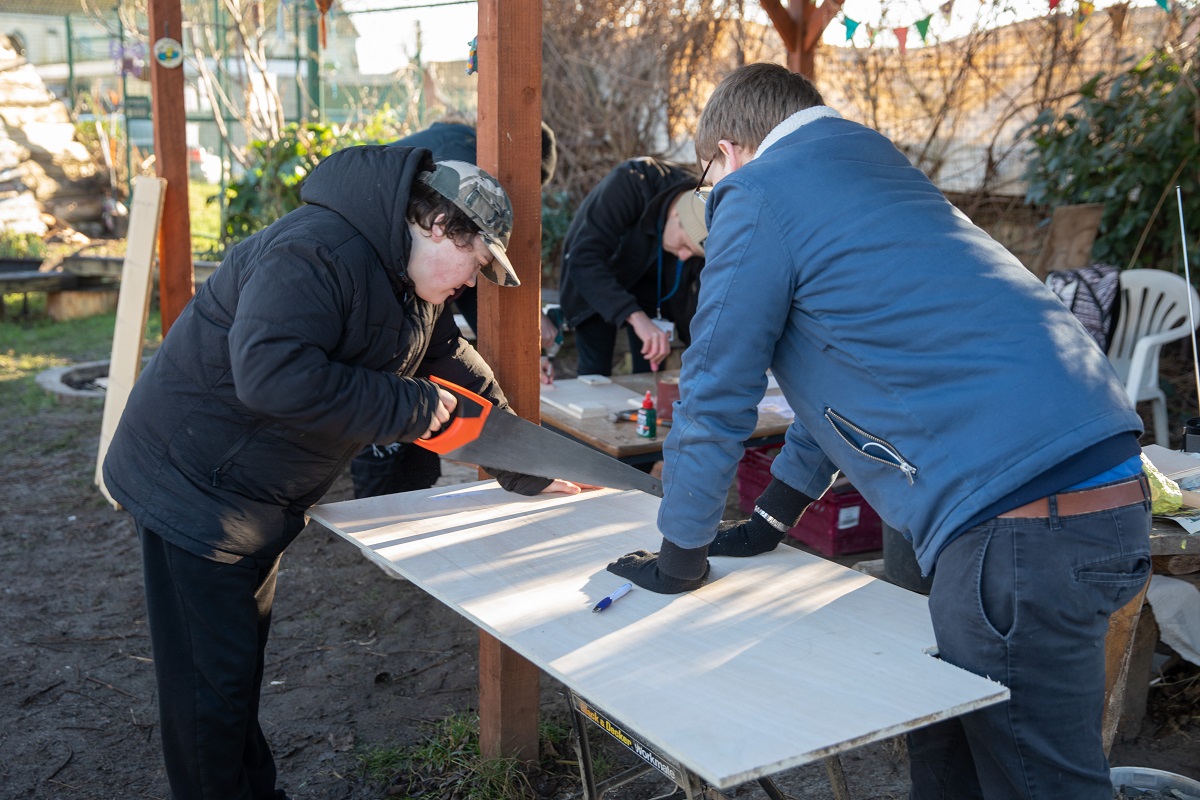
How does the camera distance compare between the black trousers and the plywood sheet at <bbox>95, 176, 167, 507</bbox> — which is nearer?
the black trousers

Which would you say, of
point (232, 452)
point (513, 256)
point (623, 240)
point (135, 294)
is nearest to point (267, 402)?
point (232, 452)

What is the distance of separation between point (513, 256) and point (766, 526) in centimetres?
103

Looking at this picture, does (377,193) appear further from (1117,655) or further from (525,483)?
(1117,655)

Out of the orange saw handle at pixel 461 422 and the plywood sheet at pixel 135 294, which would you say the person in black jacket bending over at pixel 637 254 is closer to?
the orange saw handle at pixel 461 422

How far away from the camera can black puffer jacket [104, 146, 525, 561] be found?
7.00ft

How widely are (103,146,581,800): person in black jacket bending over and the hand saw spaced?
0.37ft

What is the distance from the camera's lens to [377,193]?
224cm

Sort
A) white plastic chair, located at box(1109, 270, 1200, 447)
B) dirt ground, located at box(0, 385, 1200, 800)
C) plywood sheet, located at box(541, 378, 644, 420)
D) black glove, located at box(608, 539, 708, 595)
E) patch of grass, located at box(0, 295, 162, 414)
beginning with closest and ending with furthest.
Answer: black glove, located at box(608, 539, 708, 595) < dirt ground, located at box(0, 385, 1200, 800) < plywood sheet, located at box(541, 378, 644, 420) < white plastic chair, located at box(1109, 270, 1200, 447) < patch of grass, located at box(0, 295, 162, 414)

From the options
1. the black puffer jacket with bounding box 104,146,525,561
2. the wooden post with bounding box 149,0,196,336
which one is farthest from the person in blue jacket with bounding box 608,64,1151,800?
the wooden post with bounding box 149,0,196,336

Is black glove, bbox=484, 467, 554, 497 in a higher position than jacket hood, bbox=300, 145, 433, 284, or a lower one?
lower

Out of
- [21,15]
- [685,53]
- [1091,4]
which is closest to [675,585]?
[1091,4]

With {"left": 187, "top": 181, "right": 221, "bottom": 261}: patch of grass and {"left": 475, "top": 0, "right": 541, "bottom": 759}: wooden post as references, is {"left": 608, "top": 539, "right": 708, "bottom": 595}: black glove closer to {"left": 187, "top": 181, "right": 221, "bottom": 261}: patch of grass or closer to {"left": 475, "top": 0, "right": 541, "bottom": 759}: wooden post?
{"left": 475, "top": 0, "right": 541, "bottom": 759}: wooden post

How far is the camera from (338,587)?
15.0 ft

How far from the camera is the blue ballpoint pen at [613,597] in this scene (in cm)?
202
